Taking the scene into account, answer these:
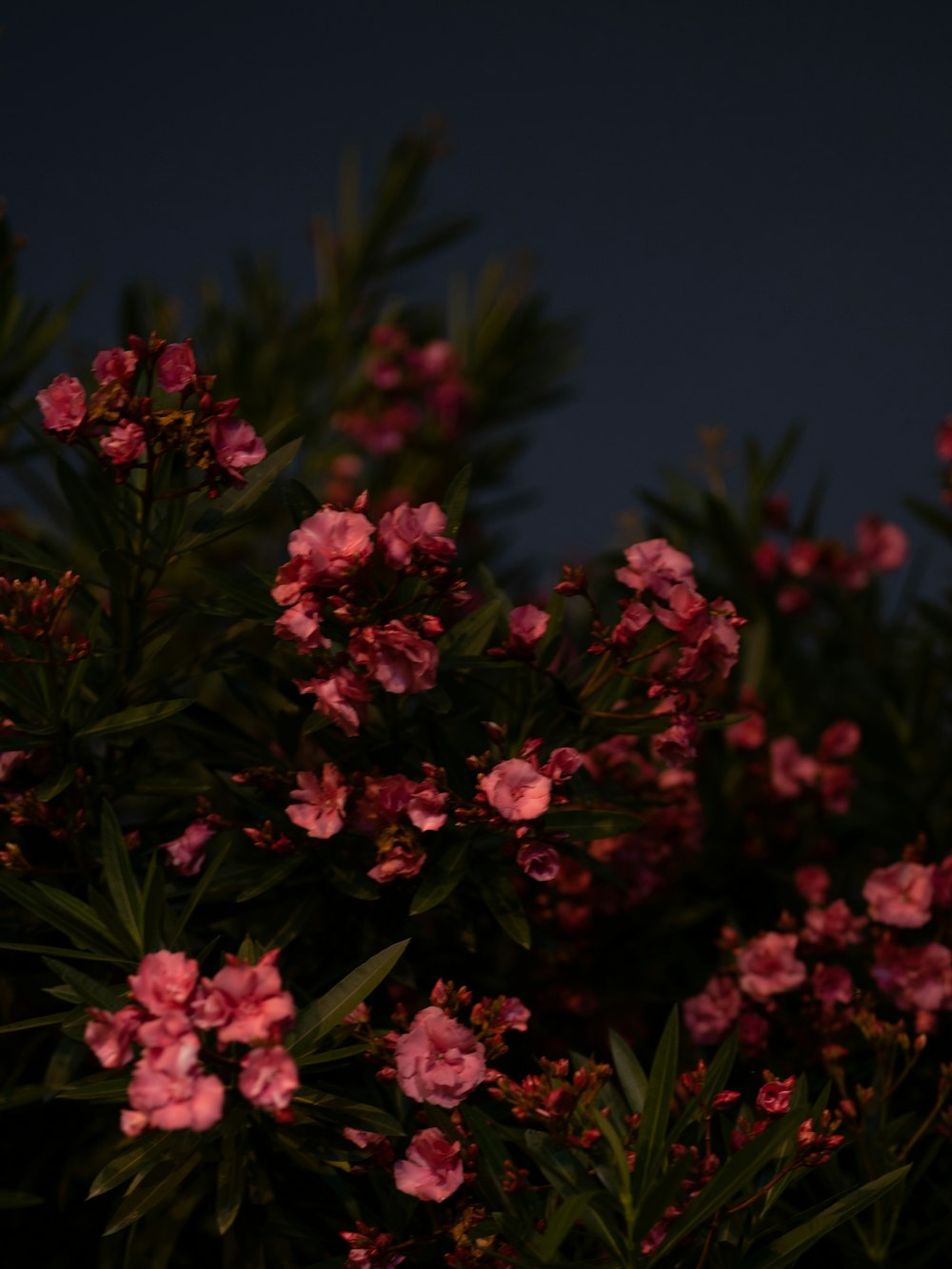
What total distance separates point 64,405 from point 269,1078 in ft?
1.89

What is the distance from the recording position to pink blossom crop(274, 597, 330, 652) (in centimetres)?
101

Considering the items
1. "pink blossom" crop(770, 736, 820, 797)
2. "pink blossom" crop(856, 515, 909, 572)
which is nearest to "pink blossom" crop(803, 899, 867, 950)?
"pink blossom" crop(770, 736, 820, 797)

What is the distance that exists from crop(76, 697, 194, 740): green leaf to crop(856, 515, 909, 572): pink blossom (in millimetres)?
1708

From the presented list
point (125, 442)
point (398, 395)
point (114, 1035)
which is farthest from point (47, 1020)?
point (398, 395)

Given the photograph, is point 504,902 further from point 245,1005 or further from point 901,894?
point 901,894

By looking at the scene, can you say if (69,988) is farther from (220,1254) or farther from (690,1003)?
(690,1003)

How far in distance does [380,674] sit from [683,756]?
0.28 meters

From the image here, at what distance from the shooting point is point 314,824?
1.06 metres

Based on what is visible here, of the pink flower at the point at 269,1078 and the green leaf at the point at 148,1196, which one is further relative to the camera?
the green leaf at the point at 148,1196

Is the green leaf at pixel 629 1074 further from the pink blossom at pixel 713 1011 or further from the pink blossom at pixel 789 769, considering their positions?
the pink blossom at pixel 789 769

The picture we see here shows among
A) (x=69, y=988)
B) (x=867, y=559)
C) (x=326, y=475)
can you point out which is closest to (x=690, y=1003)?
(x=69, y=988)

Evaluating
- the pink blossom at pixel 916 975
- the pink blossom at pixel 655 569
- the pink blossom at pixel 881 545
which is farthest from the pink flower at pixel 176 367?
the pink blossom at pixel 881 545

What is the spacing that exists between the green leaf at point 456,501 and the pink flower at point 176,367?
0.24 m

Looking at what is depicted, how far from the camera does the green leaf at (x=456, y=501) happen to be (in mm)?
1131
